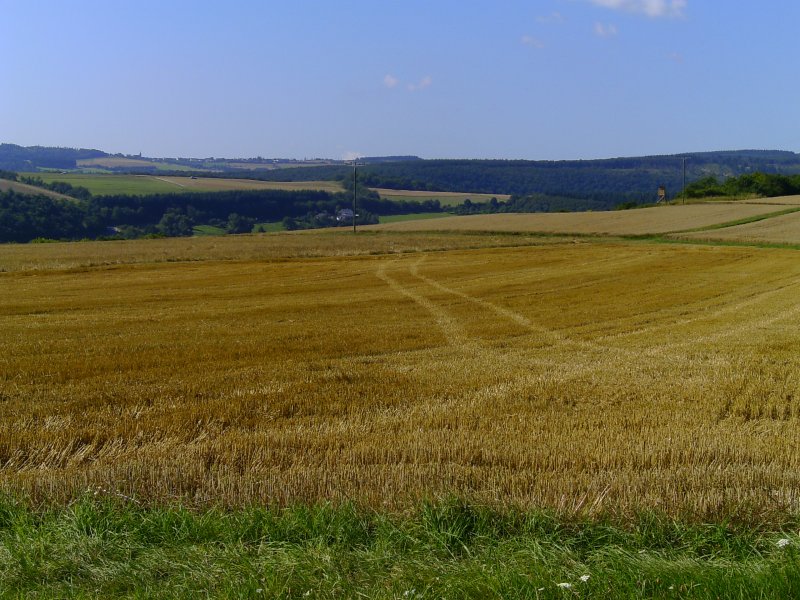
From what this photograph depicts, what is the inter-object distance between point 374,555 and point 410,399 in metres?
5.95

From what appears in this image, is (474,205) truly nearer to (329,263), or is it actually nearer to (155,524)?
(329,263)

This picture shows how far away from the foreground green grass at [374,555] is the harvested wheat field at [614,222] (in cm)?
6449

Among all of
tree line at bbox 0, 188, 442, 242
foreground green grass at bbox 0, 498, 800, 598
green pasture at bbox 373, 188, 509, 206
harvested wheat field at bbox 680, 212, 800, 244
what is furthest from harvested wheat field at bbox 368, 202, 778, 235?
foreground green grass at bbox 0, 498, 800, 598

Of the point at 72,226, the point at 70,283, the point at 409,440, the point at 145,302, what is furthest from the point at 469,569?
the point at 72,226

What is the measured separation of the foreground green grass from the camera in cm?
506

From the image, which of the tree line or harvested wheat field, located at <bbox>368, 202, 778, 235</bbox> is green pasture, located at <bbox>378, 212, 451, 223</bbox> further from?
harvested wheat field, located at <bbox>368, 202, 778, 235</bbox>

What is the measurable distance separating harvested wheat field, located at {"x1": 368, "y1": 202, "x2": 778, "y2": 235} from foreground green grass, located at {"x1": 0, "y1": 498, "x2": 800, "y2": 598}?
64.5 meters

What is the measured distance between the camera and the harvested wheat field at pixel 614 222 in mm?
71938

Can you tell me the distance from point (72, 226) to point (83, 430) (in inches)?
3530

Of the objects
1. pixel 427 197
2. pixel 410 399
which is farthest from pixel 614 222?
pixel 410 399

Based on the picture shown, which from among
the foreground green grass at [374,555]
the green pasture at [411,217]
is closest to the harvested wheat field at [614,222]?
the green pasture at [411,217]

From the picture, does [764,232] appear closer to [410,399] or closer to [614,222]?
[614,222]

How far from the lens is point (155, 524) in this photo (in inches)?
244

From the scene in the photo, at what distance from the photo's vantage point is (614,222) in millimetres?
78438
